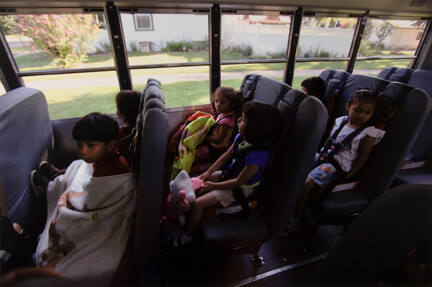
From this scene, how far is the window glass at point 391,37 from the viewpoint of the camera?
323cm

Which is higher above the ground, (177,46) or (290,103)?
(177,46)

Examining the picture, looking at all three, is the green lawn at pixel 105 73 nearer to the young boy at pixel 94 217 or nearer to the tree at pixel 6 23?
the tree at pixel 6 23

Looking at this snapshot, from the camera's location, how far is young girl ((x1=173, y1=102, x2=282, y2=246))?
1.22 meters

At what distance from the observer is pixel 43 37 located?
2.28 meters

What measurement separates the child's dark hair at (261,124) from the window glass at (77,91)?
1.72 metres

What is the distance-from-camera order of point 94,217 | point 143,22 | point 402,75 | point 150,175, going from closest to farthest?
point 150,175 < point 94,217 < point 143,22 < point 402,75

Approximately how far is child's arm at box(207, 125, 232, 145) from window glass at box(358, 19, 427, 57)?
2930 mm

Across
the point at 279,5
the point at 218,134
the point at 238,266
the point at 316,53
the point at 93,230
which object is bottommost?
the point at 238,266

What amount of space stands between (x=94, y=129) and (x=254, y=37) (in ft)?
8.79

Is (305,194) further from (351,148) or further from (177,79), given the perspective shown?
(177,79)

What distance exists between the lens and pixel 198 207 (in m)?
1.27

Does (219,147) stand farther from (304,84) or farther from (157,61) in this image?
(157,61)

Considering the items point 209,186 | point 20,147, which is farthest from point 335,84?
point 20,147

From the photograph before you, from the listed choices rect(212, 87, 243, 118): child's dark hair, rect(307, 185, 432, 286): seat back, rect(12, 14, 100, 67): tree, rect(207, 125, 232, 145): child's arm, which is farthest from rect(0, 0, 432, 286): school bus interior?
rect(207, 125, 232, 145): child's arm
